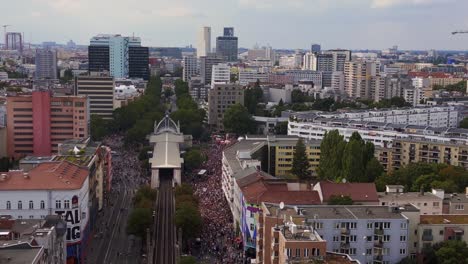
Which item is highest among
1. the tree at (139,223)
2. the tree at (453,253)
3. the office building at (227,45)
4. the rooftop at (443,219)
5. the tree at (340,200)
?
the office building at (227,45)

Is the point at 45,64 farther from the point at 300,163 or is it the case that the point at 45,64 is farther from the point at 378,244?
the point at 378,244

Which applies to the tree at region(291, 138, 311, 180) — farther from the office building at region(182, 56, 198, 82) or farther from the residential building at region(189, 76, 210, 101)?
the office building at region(182, 56, 198, 82)

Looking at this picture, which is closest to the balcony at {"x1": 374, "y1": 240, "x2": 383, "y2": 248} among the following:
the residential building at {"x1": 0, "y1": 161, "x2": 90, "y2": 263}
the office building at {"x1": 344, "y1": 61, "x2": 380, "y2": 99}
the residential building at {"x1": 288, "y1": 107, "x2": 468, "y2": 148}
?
the residential building at {"x1": 0, "y1": 161, "x2": 90, "y2": 263}

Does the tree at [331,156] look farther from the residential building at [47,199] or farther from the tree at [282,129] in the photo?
the tree at [282,129]

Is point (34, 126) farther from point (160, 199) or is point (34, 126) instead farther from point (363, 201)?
point (363, 201)

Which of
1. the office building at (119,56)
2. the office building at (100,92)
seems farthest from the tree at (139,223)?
the office building at (119,56)

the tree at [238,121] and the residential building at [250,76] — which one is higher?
the residential building at [250,76]
